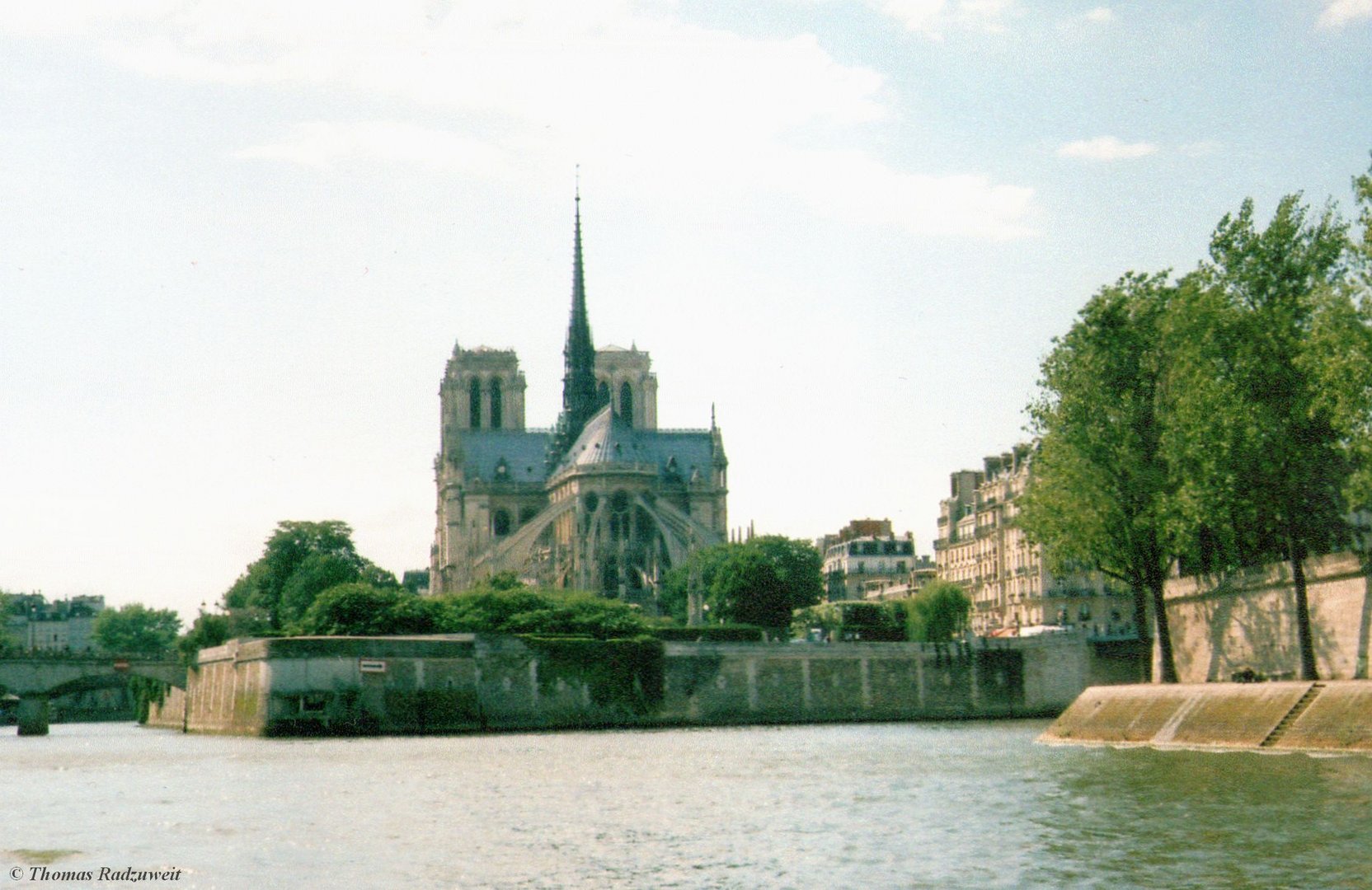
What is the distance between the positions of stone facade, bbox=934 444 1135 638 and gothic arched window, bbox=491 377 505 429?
56.2m

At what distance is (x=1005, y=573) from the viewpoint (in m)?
131

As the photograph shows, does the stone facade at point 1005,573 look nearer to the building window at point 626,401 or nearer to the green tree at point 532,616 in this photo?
the green tree at point 532,616

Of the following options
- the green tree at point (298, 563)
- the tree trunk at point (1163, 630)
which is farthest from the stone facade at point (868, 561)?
the tree trunk at point (1163, 630)

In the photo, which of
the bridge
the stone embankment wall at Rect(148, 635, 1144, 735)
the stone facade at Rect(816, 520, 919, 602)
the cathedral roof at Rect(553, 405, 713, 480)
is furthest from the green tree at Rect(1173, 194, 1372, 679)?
the stone facade at Rect(816, 520, 919, 602)

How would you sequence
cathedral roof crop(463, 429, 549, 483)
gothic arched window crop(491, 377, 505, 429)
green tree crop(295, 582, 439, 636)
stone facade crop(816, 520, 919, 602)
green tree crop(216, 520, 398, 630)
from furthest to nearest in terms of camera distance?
1. gothic arched window crop(491, 377, 505, 429)
2. cathedral roof crop(463, 429, 549, 483)
3. stone facade crop(816, 520, 919, 602)
4. green tree crop(216, 520, 398, 630)
5. green tree crop(295, 582, 439, 636)

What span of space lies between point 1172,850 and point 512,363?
172260mm

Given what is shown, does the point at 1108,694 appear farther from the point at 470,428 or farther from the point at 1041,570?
the point at 470,428

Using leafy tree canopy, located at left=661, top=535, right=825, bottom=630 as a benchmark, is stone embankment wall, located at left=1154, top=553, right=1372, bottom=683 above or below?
below

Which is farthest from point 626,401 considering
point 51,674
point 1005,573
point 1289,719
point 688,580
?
point 1289,719

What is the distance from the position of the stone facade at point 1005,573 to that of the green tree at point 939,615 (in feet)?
8.14

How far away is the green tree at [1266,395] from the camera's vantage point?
55688mm

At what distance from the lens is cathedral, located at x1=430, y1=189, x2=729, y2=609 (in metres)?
167

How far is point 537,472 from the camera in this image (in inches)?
7446

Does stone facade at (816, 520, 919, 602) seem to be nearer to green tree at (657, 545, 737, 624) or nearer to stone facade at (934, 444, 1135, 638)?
green tree at (657, 545, 737, 624)
